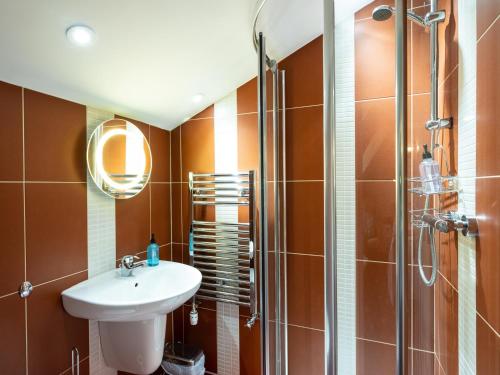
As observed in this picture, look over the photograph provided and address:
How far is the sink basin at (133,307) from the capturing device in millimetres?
1133

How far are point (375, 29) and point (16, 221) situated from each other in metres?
1.58

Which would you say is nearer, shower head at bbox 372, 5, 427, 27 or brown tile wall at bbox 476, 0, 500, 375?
brown tile wall at bbox 476, 0, 500, 375

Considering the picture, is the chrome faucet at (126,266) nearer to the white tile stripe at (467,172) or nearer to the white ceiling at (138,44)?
the white ceiling at (138,44)

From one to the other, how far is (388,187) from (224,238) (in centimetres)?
114

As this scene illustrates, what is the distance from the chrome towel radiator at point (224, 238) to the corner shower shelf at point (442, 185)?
36.7 inches

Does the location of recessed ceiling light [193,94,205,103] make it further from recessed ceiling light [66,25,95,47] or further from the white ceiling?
recessed ceiling light [66,25,95,47]

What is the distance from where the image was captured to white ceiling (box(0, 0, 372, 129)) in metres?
0.95

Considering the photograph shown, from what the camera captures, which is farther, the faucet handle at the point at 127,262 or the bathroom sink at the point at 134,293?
the faucet handle at the point at 127,262

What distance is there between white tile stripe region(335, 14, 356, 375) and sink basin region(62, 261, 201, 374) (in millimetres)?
728

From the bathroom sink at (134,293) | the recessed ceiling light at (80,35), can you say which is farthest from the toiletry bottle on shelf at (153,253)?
the recessed ceiling light at (80,35)

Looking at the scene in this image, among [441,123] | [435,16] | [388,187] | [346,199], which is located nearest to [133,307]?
[346,199]

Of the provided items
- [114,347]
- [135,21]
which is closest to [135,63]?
[135,21]

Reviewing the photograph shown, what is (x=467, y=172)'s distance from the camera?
0.84 m

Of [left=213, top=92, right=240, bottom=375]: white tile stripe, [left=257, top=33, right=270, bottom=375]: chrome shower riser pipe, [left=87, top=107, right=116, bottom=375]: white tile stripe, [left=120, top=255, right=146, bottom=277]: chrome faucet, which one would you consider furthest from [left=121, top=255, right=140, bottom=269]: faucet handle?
[left=257, top=33, right=270, bottom=375]: chrome shower riser pipe
